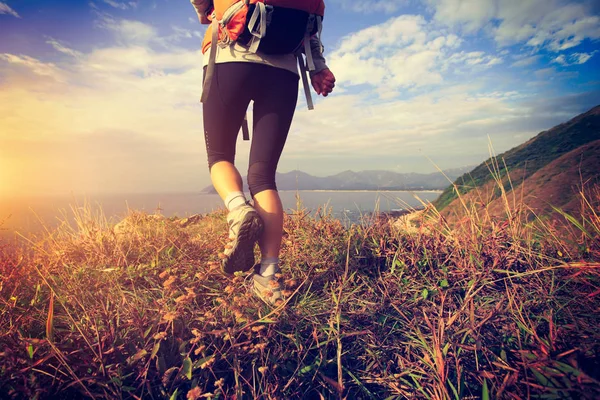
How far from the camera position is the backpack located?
1834mm

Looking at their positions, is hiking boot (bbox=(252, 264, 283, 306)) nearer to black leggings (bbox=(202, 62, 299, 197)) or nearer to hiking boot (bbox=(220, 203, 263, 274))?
hiking boot (bbox=(220, 203, 263, 274))

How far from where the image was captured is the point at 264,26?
182 centimetres

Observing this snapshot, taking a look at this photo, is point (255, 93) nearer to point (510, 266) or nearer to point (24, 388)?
point (24, 388)

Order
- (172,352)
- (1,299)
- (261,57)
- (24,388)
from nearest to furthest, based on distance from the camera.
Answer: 1. (24,388)
2. (172,352)
3. (1,299)
4. (261,57)

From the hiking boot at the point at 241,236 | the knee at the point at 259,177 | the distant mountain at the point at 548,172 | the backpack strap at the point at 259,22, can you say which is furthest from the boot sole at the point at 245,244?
the distant mountain at the point at 548,172

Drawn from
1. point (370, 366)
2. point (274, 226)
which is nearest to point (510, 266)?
point (370, 366)

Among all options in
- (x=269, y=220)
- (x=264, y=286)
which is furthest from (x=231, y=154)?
(x=264, y=286)

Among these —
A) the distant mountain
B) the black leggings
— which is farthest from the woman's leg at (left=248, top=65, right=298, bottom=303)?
the distant mountain

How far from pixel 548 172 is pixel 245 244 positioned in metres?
6.29

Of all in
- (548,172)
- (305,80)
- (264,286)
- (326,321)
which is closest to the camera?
(326,321)

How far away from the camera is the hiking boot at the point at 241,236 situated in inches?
72.8

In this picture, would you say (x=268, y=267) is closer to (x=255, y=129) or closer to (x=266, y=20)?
(x=255, y=129)

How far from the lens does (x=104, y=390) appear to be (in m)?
1.14

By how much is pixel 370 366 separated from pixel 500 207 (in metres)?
4.45
